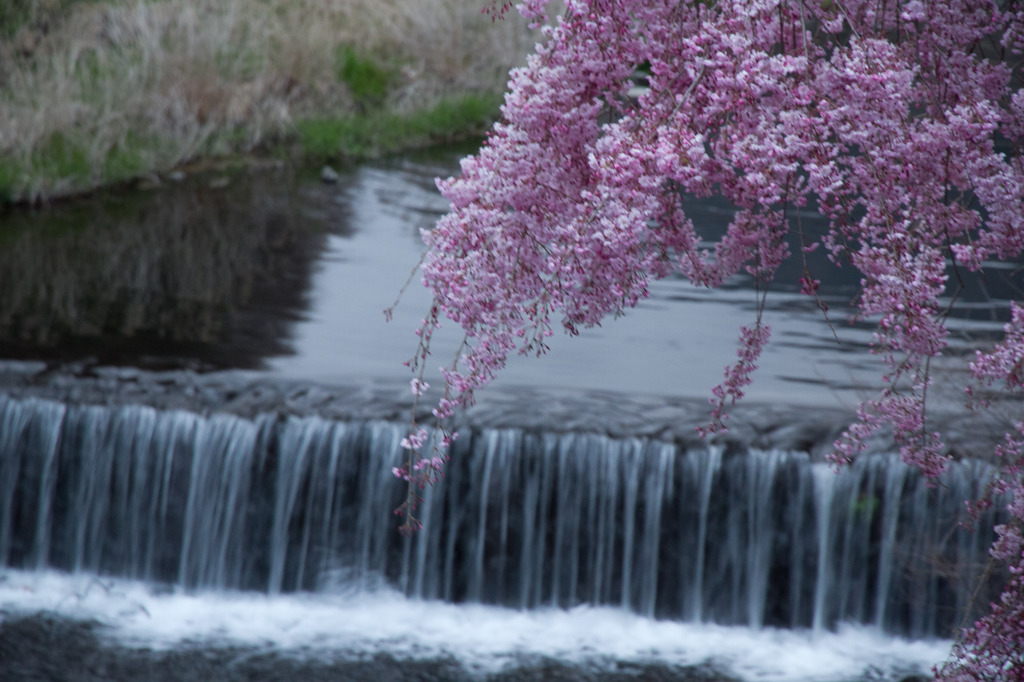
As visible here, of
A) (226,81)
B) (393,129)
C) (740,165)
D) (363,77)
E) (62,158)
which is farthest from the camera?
(363,77)

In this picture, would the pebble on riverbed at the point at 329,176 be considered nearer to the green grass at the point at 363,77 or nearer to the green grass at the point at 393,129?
the green grass at the point at 393,129

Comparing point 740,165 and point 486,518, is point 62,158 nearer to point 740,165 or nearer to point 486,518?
point 486,518

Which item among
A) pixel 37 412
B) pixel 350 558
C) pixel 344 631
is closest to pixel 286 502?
pixel 350 558

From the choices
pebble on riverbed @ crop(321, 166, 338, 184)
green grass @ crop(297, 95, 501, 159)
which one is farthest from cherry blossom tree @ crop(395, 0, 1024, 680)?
green grass @ crop(297, 95, 501, 159)

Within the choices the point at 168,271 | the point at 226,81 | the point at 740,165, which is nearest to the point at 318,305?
the point at 168,271

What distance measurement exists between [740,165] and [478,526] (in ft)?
14.8

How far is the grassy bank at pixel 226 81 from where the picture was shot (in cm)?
1105

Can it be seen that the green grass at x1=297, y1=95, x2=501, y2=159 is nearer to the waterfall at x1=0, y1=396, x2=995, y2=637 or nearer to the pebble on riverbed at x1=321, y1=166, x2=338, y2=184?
the pebble on riverbed at x1=321, y1=166, x2=338, y2=184

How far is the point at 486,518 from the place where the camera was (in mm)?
6395

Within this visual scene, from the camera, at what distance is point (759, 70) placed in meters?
2.12

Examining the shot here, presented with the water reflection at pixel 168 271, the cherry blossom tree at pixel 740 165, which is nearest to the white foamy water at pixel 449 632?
the water reflection at pixel 168 271

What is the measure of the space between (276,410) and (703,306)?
332cm

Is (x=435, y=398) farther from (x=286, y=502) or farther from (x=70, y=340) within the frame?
(x=70, y=340)

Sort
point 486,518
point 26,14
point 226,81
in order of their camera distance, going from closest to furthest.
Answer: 1. point 486,518
2. point 26,14
3. point 226,81
